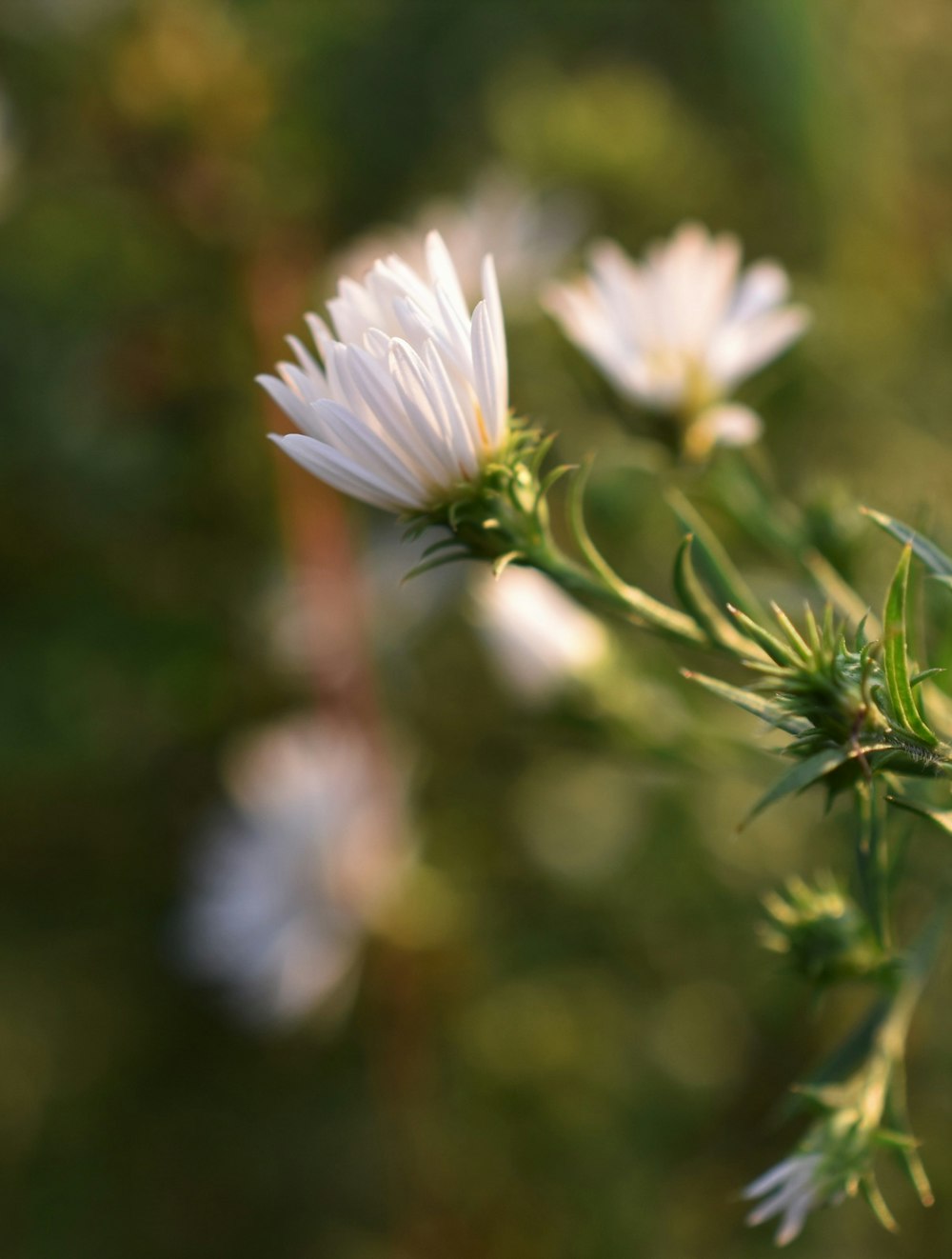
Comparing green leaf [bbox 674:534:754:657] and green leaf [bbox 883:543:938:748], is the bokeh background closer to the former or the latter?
green leaf [bbox 674:534:754:657]

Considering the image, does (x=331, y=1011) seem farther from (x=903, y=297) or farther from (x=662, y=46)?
(x=662, y=46)

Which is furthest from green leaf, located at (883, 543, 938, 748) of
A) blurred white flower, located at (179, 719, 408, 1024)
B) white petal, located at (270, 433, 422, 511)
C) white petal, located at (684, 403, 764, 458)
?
blurred white flower, located at (179, 719, 408, 1024)

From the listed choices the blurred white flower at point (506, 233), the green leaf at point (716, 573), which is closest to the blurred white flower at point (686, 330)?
the green leaf at point (716, 573)

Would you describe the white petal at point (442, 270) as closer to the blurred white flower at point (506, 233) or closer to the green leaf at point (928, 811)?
the green leaf at point (928, 811)

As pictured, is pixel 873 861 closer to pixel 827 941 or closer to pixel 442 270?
pixel 827 941

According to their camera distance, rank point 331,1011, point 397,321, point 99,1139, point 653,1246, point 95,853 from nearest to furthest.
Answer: point 397,321 → point 653,1246 → point 331,1011 → point 99,1139 → point 95,853

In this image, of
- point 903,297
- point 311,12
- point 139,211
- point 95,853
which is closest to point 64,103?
point 139,211

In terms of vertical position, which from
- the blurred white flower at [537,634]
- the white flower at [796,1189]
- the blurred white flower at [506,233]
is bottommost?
the white flower at [796,1189]
